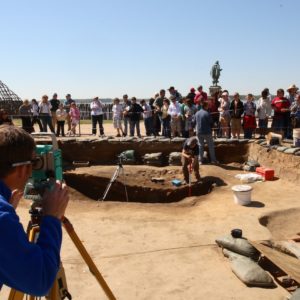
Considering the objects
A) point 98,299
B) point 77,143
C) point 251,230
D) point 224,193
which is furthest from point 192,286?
point 77,143

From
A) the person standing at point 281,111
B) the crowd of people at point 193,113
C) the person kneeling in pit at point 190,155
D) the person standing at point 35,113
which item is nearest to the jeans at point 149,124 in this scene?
the crowd of people at point 193,113

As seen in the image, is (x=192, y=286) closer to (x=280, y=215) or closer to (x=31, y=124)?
(x=280, y=215)

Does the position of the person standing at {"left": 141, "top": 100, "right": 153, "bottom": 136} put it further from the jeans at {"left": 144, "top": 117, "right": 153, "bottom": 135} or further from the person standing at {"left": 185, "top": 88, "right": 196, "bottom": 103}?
the person standing at {"left": 185, "top": 88, "right": 196, "bottom": 103}

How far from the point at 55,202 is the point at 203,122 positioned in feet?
34.9

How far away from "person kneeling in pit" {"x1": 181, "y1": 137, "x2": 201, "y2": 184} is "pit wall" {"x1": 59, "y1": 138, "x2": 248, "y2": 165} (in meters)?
2.93

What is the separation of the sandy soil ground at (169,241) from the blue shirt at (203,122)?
240cm

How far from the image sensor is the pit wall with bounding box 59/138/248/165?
13859mm

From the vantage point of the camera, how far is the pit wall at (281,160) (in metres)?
10.7

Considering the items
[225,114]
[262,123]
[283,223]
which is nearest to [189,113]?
[225,114]

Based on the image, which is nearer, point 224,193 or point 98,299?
point 98,299

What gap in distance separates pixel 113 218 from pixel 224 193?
123 inches

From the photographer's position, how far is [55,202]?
190 centimetres

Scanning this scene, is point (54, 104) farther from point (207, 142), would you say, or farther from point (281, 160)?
→ point (281, 160)

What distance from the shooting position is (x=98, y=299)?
4848mm
